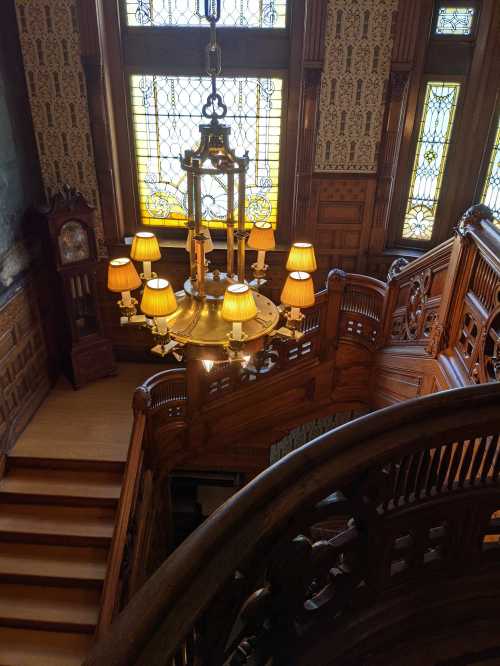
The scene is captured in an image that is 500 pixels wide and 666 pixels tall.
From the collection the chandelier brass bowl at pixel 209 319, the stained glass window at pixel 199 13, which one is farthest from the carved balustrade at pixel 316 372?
the stained glass window at pixel 199 13

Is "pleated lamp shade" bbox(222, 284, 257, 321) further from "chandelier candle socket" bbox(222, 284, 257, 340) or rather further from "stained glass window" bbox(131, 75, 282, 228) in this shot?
"stained glass window" bbox(131, 75, 282, 228)

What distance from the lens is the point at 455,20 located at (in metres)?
5.89

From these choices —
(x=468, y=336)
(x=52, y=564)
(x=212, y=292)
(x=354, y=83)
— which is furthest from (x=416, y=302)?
(x=52, y=564)

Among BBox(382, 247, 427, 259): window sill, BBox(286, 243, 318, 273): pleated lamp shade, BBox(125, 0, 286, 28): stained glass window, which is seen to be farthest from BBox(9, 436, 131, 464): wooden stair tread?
BBox(125, 0, 286, 28): stained glass window

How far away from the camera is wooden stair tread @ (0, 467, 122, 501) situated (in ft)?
18.8

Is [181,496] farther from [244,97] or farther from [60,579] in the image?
[244,97]

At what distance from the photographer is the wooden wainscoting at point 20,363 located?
5789 millimetres

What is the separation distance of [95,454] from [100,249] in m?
2.56

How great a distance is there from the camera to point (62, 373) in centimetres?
729

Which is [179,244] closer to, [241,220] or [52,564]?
[241,220]

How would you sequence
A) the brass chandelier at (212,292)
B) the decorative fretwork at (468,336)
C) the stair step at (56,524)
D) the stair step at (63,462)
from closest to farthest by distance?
the brass chandelier at (212,292) → the decorative fretwork at (468,336) → the stair step at (56,524) → the stair step at (63,462)

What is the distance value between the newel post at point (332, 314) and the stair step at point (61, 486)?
264 centimetres

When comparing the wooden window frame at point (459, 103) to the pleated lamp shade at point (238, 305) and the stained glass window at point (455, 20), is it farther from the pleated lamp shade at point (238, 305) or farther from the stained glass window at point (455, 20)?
the pleated lamp shade at point (238, 305)

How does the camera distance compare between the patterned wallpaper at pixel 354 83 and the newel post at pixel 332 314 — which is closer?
the newel post at pixel 332 314
